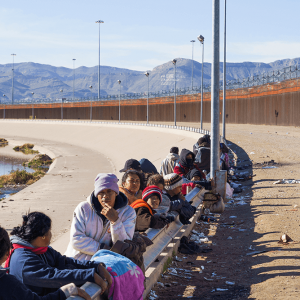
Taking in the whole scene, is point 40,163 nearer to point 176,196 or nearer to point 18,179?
point 18,179

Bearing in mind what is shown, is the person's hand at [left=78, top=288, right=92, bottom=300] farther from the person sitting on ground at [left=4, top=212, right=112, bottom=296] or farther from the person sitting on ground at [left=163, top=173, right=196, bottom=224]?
the person sitting on ground at [left=163, top=173, right=196, bottom=224]

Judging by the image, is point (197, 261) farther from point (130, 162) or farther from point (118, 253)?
point (118, 253)

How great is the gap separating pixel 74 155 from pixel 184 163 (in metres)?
36.0

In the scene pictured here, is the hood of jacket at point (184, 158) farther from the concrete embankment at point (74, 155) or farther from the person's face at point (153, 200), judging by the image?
the person's face at point (153, 200)

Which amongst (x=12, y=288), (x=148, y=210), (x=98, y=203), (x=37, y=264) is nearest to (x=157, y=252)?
(x=148, y=210)

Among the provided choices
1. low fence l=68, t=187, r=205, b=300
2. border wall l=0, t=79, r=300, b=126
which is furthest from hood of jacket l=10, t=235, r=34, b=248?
border wall l=0, t=79, r=300, b=126

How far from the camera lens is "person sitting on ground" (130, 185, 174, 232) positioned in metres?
5.55

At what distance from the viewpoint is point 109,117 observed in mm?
90562

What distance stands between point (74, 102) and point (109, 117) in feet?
40.2

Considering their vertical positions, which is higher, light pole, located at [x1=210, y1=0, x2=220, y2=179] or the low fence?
light pole, located at [x1=210, y1=0, x2=220, y2=179]

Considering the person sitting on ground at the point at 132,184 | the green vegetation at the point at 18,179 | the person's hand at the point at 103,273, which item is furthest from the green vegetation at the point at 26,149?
the person's hand at the point at 103,273

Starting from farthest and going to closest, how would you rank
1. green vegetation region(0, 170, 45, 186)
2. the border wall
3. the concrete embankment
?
1. the border wall
2. green vegetation region(0, 170, 45, 186)
3. the concrete embankment

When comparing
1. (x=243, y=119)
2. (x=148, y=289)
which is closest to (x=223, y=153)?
(x=148, y=289)

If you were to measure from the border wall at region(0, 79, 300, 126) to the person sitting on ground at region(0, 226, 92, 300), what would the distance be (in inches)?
1734
